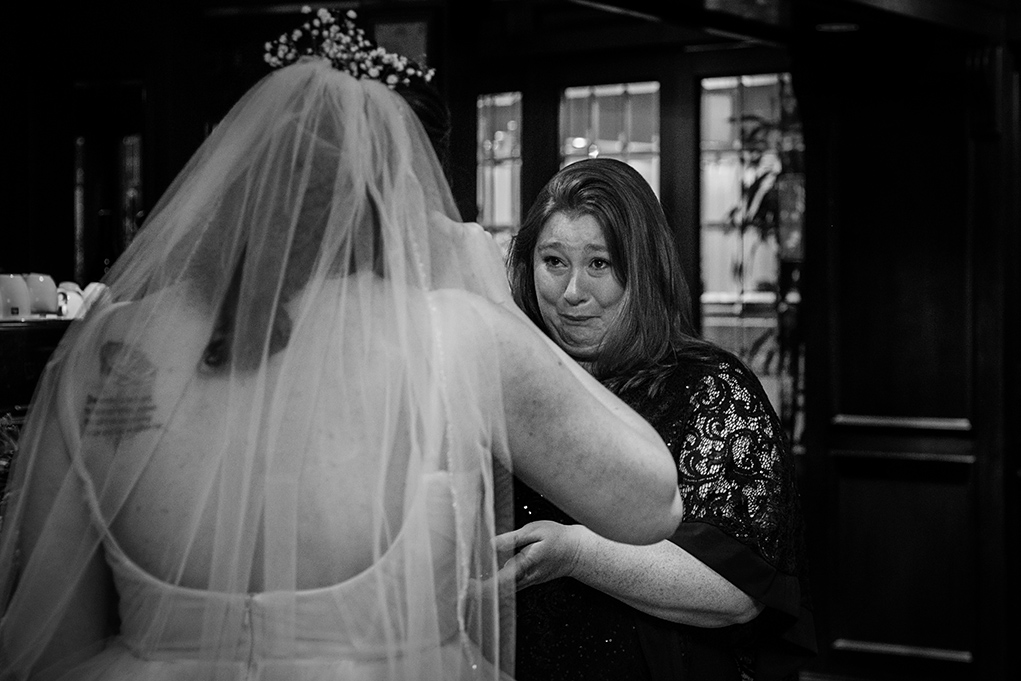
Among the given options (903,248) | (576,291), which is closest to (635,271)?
(576,291)

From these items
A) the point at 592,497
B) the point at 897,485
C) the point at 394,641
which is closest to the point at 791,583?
the point at 592,497

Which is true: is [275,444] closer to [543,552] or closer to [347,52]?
[543,552]

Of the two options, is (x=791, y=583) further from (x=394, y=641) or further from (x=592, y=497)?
(x=394, y=641)

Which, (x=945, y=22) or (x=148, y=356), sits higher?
(x=945, y=22)

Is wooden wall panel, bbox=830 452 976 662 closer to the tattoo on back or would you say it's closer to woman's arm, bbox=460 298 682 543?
woman's arm, bbox=460 298 682 543

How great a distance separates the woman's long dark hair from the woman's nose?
0.07m

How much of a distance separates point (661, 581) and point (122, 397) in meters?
0.95

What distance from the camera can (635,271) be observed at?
7.48 feet

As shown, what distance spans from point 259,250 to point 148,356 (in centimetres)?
17

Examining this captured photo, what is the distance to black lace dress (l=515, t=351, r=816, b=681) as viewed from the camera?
2064mm

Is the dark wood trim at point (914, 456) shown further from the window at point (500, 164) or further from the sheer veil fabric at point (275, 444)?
the sheer veil fabric at point (275, 444)

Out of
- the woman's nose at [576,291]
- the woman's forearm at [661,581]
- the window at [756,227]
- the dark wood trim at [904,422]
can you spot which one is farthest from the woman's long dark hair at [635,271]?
the window at [756,227]

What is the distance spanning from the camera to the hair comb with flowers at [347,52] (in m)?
3.47

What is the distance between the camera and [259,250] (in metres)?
1.47
